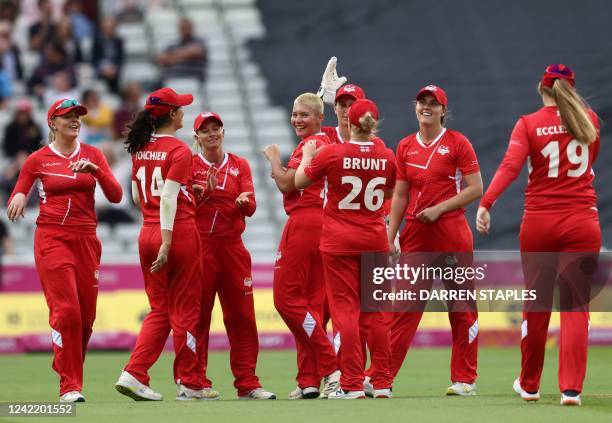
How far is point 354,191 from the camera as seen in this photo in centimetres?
983

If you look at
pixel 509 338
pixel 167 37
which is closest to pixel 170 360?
pixel 509 338

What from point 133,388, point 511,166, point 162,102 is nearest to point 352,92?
point 162,102

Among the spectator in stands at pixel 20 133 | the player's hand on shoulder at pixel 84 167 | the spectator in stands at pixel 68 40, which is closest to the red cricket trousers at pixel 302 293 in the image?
the player's hand on shoulder at pixel 84 167

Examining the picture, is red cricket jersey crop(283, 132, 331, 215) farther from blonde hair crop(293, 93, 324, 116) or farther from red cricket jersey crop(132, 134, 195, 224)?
red cricket jersey crop(132, 134, 195, 224)

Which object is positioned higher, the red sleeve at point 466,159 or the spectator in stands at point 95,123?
the spectator in stands at point 95,123

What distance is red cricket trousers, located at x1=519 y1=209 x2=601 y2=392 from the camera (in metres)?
9.02

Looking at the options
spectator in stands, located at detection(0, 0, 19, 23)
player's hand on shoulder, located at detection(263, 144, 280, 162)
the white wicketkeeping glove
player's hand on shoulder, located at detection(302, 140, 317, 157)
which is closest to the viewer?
player's hand on shoulder, located at detection(302, 140, 317, 157)

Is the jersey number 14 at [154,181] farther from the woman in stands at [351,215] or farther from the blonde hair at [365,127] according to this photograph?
the blonde hair at [365,127]

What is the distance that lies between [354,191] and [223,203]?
1321mm

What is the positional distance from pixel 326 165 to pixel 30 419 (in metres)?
2.75

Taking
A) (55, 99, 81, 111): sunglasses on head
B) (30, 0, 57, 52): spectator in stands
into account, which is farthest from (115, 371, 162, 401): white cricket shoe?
(30, 0, 57, 52): spectator in stands

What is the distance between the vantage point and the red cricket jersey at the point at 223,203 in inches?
419

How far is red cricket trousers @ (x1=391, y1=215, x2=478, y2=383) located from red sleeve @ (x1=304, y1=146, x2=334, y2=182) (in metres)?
1.22

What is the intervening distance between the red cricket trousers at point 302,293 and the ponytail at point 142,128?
1.33 m
